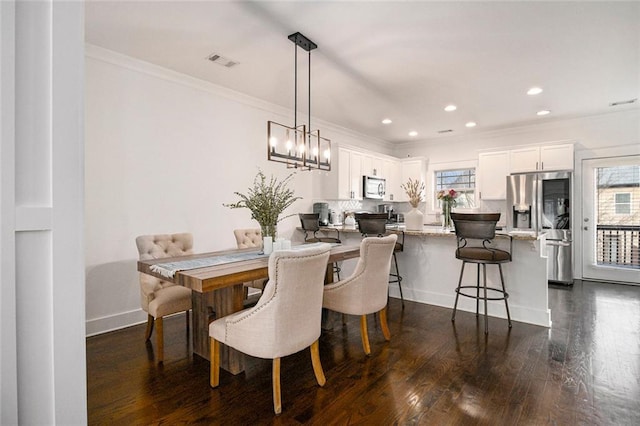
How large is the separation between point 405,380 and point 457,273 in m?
2.02

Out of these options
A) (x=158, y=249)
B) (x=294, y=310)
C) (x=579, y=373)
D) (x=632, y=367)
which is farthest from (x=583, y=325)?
(x=158, y=249)

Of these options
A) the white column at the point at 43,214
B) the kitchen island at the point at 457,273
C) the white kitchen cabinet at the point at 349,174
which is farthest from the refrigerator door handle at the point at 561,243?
the white column at the point at 43,214

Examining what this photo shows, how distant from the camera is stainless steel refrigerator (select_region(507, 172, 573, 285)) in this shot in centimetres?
518

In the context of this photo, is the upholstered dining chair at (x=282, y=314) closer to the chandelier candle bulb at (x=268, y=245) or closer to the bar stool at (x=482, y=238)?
the chandelier candle bulb at (x=268, y=245)

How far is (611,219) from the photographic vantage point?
5.27 m

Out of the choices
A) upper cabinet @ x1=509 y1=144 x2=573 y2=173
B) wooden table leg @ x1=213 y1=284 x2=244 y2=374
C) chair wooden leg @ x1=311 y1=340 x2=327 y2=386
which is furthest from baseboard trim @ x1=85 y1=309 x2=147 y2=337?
upper cabinet @ x1=509 y1=144 x2=573 y2=173

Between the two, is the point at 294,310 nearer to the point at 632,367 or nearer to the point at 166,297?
the point at 166,297

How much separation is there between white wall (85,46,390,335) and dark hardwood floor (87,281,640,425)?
2.10ft

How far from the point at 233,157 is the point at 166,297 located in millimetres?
2288

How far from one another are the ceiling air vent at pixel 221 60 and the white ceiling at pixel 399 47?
8 centimetres

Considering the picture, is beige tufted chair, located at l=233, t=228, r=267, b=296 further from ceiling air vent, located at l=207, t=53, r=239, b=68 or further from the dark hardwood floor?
ceiling air vent, located at l=207, t=53, r=239, b=68

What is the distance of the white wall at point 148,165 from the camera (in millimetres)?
3166

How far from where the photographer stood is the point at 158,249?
2.91m

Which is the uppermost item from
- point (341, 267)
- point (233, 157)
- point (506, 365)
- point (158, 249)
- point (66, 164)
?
point (233, 157)
